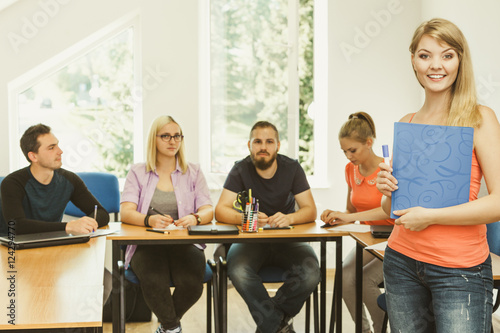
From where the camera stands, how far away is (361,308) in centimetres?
281

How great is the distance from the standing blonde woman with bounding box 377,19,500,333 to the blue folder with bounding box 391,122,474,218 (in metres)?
0.04

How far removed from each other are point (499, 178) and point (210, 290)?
2194 millimetres

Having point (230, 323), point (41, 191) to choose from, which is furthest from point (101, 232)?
point (230, 323)

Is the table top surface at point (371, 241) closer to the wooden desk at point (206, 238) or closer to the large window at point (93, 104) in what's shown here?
the wooden desk at point (206, 238)

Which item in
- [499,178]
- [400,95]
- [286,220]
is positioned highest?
[400,95]

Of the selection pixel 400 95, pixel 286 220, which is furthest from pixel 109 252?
pixel 400 95

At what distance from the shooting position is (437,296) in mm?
1409

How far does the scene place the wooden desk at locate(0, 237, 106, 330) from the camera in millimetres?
1491

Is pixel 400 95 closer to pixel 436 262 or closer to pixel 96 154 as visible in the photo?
pixel 96 154

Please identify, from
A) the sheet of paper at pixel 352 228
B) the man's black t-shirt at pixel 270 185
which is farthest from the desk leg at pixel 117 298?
the sheet of paper at pixel 352 228

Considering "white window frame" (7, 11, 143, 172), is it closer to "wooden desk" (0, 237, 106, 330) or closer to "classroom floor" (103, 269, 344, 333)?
"classroom floor" (103, 269, 344, 333)

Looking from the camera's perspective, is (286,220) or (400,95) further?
(400,95)

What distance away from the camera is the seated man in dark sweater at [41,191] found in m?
2.71

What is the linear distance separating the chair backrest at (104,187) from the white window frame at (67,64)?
2.78 feet
